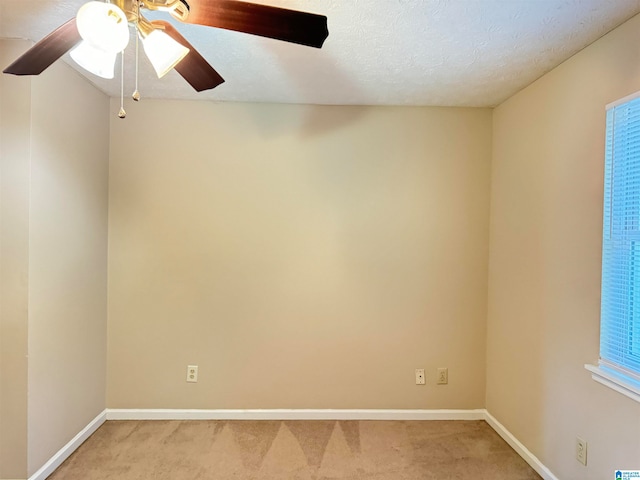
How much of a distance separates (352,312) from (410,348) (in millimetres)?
536

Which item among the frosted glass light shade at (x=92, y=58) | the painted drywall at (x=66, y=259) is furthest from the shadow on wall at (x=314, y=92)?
the painted drywall at (x=66, y=259)

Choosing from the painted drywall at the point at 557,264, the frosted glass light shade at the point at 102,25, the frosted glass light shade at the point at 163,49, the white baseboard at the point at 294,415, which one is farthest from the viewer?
the white baseboard at the point at 294,415

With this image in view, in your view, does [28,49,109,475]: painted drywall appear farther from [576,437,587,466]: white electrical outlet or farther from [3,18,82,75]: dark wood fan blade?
[576,437,587,466]: white electrical outlet

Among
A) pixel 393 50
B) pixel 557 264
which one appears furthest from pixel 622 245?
pixel 393 50

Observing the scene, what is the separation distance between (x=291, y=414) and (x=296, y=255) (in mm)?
1224

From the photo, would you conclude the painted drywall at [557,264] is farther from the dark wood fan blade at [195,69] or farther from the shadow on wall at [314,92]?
the dark wood fan blade at [195,69]

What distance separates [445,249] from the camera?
2557 mm

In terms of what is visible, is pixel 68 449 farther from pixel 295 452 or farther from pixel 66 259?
pixel 295 452

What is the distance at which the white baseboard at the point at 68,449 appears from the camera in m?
1.86

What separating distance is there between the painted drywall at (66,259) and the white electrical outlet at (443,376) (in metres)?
2.56

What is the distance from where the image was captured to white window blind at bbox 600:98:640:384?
143 centimetres

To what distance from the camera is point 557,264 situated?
1867 millimetres

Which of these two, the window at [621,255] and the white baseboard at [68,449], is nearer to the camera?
the window at [621,255]

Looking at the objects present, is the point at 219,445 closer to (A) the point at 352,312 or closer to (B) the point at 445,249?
(A) the point at 352,312
